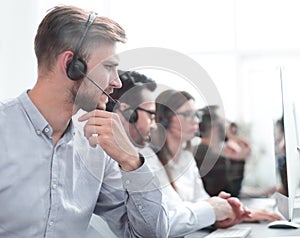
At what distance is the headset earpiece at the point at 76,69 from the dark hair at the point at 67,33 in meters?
0.02

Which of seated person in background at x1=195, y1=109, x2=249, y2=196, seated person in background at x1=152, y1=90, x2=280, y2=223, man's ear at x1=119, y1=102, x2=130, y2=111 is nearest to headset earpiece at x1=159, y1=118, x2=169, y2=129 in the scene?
seated person in background at x1=152, y1=90, x2=280, y2=223

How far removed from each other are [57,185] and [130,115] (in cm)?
49

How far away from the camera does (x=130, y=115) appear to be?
Answer: 1.67 metres

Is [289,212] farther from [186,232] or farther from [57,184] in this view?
[57,184]

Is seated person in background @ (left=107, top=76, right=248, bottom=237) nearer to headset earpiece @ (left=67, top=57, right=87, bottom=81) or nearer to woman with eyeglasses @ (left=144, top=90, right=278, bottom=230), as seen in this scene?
woman with eyeglasses @ (left=144, top=90, right=278, bottom=230)

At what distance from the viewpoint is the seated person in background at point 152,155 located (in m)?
1.49

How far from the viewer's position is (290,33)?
4.30 metres

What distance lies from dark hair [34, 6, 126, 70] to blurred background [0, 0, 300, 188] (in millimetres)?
2567

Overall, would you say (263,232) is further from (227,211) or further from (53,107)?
(53,107)

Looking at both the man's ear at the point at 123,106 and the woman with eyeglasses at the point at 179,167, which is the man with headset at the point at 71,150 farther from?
the man's ear at the point at 123,106

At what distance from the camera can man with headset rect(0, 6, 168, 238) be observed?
1.20 meters

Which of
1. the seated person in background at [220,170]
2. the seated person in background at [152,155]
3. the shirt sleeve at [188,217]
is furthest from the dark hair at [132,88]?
the shirt sleeve at [188,217]

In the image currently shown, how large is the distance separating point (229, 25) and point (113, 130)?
130 inches

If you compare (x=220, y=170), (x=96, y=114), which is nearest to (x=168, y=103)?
(x=96, y=114)
